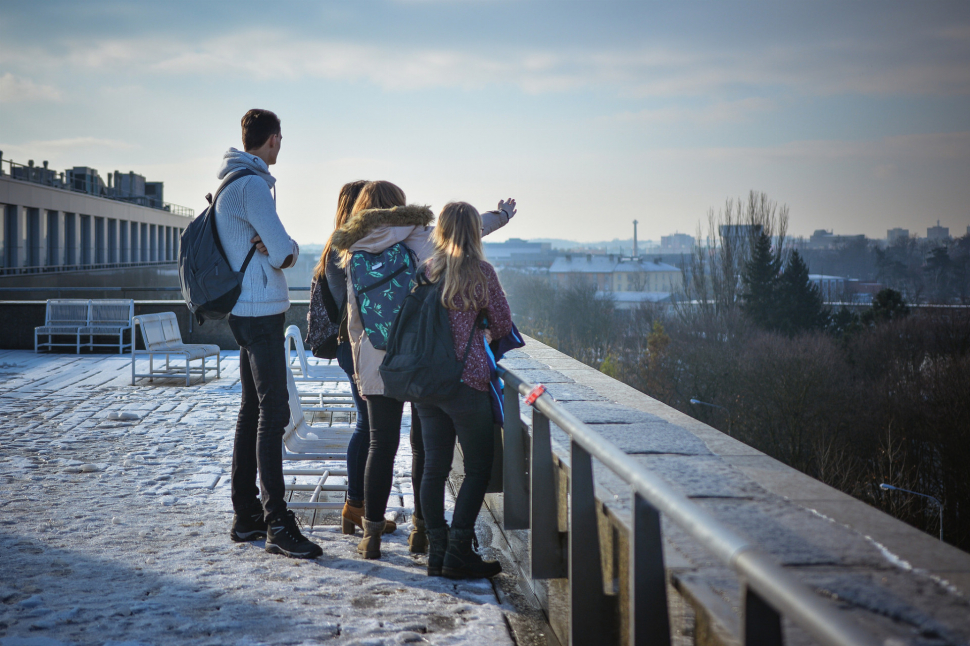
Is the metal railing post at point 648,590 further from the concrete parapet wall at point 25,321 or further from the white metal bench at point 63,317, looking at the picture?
the white metal bench at point 63,317

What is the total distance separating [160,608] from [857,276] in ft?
442

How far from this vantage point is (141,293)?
17.7 meters

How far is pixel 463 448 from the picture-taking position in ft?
12.1

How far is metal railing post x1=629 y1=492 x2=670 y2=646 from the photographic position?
1796 mm

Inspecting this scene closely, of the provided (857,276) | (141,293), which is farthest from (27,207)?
(857,276)

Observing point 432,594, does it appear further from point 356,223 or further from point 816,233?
point 816,233

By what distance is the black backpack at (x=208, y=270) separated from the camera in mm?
3863

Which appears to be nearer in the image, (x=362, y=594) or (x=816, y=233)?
(x=362, y=594)

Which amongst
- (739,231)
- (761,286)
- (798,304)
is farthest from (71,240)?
(739,231)

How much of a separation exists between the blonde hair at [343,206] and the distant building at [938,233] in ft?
371

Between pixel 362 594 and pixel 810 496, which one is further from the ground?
pixel 810 496

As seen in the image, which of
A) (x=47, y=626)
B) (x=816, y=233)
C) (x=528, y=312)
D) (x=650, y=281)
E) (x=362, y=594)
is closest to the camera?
(x=47, y=626)

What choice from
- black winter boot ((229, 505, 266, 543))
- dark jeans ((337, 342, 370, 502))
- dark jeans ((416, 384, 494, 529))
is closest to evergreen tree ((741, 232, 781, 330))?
dark jeans ((337, 342, 370, 502))

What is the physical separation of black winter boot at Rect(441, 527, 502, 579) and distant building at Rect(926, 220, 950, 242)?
114 meters
